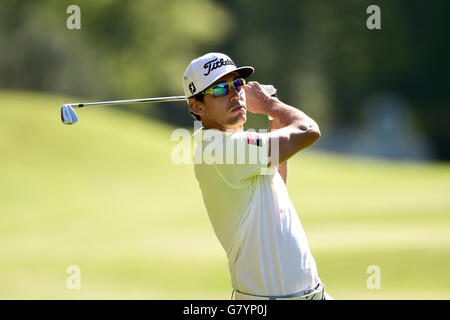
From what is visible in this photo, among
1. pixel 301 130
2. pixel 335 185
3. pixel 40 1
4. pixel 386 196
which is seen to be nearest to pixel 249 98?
pixel 301 130

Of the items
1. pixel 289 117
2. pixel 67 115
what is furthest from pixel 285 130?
pixel 67 115

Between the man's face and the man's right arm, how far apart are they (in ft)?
0.51

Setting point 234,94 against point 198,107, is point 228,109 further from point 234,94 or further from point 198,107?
point 198,107

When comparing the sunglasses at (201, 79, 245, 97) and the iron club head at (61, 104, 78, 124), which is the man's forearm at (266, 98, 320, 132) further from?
the iron club head at (61, 104, 78, 124)

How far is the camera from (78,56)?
38.6m

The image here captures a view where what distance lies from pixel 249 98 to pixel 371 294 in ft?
18.2

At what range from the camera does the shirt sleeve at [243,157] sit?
4.19m

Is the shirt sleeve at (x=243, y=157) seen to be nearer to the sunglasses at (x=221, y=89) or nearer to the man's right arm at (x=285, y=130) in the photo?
the man's right arm at (x=285, y=130)

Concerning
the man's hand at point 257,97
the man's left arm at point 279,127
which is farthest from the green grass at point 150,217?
the man's hand at point 257,97

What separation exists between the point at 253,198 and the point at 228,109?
555 mm

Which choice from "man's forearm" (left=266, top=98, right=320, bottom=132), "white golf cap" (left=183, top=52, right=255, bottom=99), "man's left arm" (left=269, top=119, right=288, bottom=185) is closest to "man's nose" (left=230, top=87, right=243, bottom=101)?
"white golf cap" (left=183, top=52, right=255, bottom=99)

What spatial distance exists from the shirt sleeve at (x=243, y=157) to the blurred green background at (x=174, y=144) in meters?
5.57

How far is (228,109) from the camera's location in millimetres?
4461

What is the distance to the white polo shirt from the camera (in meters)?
4.20
